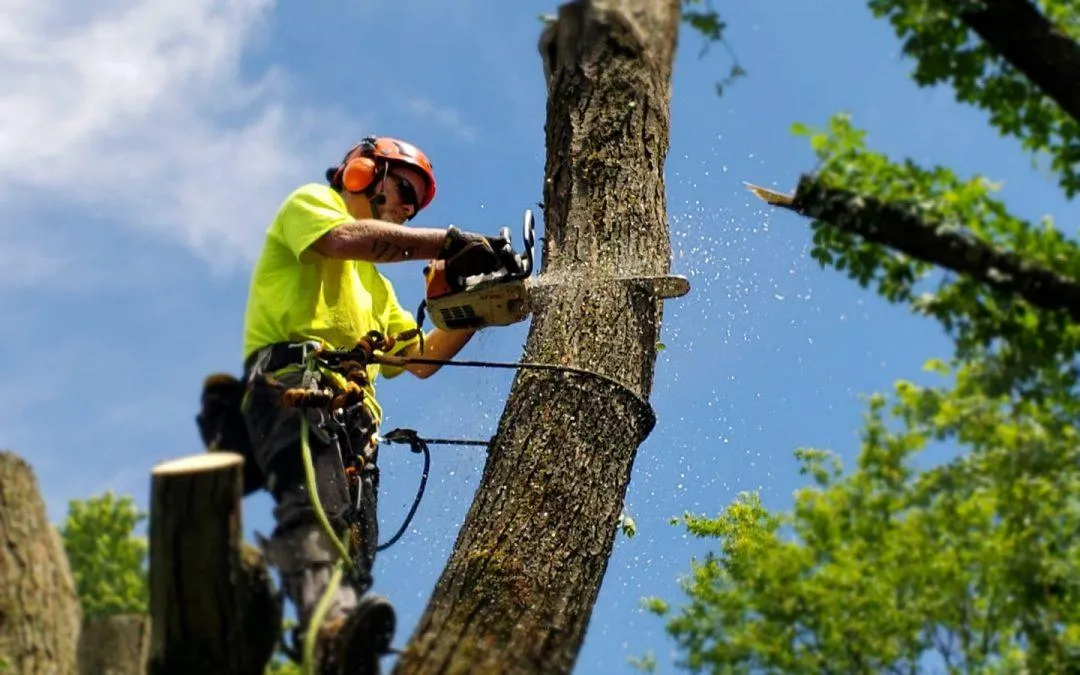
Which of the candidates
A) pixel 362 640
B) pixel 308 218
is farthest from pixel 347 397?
pixel 362 640

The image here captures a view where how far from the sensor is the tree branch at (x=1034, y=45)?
9.46ft

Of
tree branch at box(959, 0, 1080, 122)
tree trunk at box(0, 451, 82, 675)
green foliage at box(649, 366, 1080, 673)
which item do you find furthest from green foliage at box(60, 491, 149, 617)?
tree branch at box(959, 0, 1080, 122)

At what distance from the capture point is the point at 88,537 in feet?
15.3

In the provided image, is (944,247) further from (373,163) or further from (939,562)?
(373,163)

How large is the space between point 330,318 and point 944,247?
189cm

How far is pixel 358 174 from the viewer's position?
439cm

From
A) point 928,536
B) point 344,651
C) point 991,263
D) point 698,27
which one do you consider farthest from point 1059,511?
point 344,651

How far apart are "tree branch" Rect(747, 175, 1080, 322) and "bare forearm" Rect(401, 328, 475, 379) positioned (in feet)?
6.56

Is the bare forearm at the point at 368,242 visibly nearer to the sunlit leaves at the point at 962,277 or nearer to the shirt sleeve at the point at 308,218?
the shirt sleeve at the point at 308,218

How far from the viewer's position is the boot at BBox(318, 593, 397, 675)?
2844 millimetres

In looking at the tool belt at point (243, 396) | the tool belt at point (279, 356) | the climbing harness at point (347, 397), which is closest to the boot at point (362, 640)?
the climbing harness at point (347, 397)

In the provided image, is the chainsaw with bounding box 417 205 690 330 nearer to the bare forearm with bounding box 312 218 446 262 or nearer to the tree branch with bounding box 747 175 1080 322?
the bare forearm with bounding box 312 218 446 262

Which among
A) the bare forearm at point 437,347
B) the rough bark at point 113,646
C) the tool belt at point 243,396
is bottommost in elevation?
the rough bark at point 113,646

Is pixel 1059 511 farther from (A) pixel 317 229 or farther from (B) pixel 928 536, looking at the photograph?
(A) pixel 317 229
